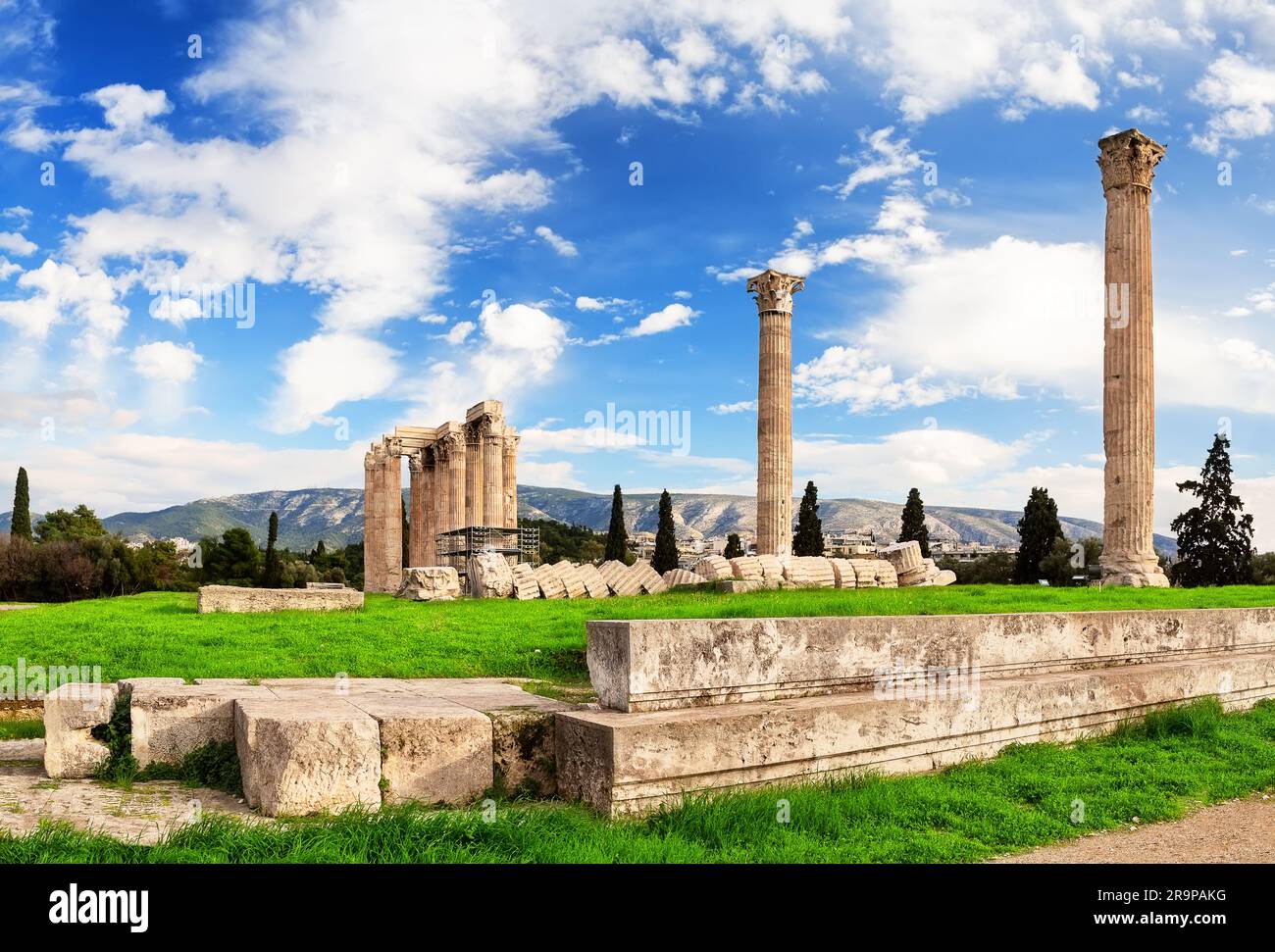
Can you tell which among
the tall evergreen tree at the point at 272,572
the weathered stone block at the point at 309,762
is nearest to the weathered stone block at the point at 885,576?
the weathered stone block at the point at 309,762

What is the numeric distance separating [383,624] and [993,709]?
887cm

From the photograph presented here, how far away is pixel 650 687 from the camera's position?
6309 mm

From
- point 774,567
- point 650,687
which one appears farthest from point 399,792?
point 774,567

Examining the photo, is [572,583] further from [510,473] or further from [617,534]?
[617,534]

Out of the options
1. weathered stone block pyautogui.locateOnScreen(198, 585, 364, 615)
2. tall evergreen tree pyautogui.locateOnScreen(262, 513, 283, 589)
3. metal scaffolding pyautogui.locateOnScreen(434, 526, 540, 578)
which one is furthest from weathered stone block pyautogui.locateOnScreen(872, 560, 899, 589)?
tall evergreen tree pyautogui.locateOnScreen(262, 513, 283, 589)

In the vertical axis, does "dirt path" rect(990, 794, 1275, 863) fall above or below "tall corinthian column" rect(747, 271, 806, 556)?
below

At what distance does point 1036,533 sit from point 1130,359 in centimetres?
2402

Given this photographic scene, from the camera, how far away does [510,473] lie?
44031mm

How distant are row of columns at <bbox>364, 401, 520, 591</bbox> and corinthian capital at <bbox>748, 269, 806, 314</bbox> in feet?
46.4

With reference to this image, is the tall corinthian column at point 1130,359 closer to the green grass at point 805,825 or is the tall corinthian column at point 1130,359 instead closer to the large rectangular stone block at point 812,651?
the large rectangular stone block at point 812,651

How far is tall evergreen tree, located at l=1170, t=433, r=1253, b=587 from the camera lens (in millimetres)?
41250

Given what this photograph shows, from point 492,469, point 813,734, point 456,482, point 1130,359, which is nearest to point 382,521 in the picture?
point 456,482

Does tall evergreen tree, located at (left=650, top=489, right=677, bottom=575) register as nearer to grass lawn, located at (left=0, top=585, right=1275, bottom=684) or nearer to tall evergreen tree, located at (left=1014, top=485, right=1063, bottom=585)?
tall evergreen tree, located at (left=1014, top=485, right=1063, bottom=585)
